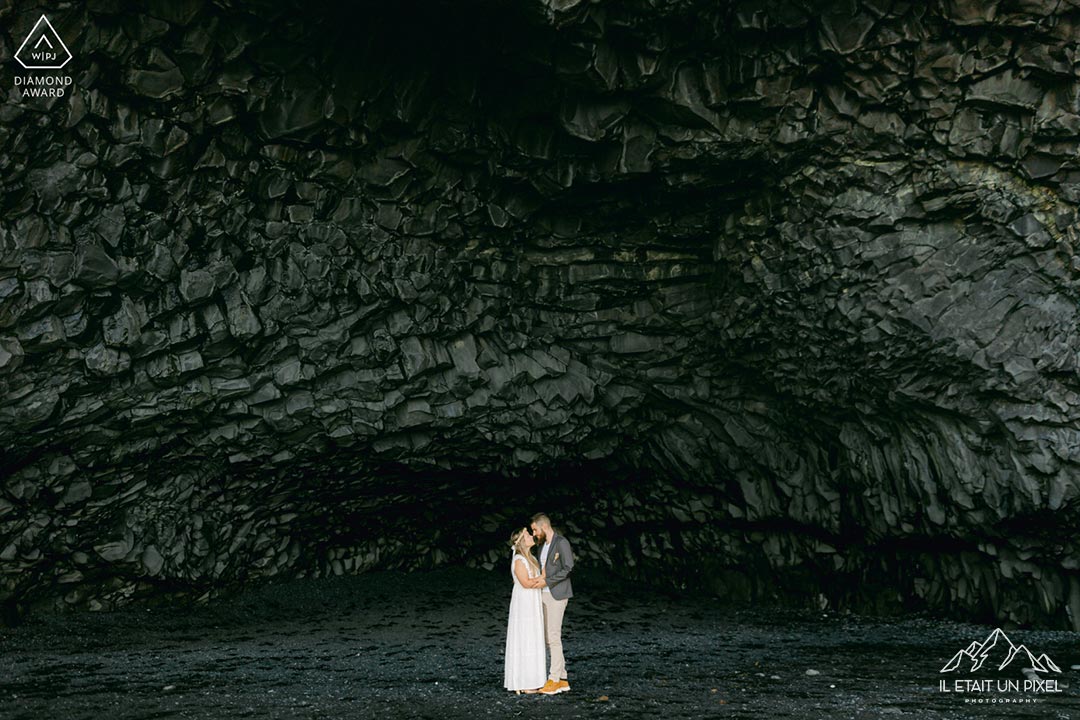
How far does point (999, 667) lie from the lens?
13.9 metres

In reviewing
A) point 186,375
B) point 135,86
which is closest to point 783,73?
point 135,86

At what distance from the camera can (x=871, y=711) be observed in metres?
11.5

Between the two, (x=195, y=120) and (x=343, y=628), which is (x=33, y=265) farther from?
(x=343, y=628)

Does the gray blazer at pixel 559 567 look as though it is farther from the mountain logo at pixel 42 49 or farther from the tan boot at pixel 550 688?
the mountain logo at pixel 42 49

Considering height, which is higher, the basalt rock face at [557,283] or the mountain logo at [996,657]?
the basalt rock face at [557,283]

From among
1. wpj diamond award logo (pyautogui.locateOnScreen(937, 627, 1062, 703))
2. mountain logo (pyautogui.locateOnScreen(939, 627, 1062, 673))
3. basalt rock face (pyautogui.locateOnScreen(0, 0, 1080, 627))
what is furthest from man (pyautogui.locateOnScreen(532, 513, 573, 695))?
basalt rock face (pyautogui.locateOnScreen(0, 0, 1080, 627))

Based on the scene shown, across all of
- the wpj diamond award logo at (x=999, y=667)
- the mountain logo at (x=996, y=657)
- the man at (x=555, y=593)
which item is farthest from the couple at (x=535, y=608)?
the mountain logo at (x=996, y=657)

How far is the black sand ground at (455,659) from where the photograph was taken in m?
11.8

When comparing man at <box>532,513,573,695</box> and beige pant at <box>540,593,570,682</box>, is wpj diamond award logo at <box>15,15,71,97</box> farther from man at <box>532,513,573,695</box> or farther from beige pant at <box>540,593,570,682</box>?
beige pant at <box>540,593,570,682</box>

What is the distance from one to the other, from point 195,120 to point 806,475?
12.7 meters

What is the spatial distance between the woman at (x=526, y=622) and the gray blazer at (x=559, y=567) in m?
0.15

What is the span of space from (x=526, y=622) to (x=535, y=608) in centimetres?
20

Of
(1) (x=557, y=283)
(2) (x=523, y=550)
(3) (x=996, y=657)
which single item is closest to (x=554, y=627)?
(2) (x=523, y=550)

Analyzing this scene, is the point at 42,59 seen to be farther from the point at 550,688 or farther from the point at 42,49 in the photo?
the point at 550,688
